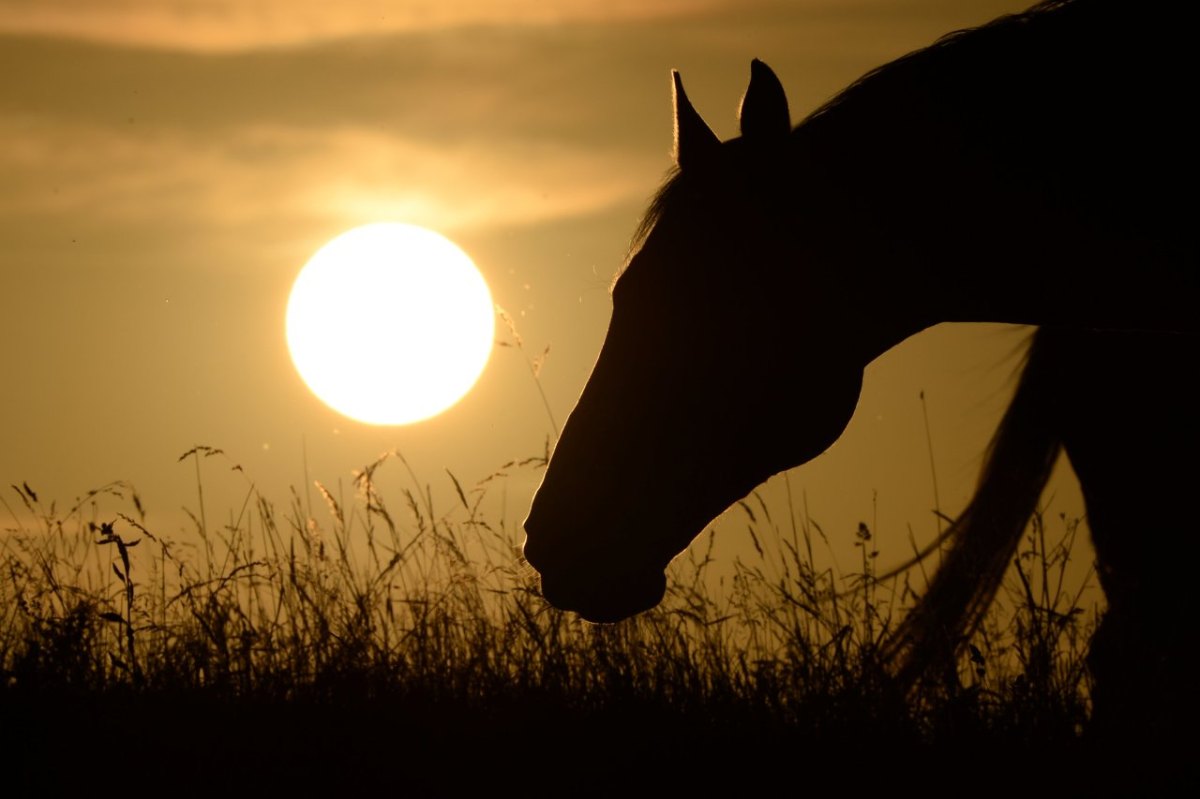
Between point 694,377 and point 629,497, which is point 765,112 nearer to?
point 694,377

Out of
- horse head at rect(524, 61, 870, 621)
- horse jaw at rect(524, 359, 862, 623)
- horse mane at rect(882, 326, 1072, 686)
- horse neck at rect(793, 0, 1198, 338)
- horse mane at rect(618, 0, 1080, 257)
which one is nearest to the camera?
horse neck at rect(793, 0, 1198, 338)

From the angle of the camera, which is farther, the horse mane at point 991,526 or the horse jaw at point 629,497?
the horse mane at point 991,526

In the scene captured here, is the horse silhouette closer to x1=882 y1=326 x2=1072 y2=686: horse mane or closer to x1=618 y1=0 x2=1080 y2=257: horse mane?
x1=618 y1=0 x2=1080 y2=257: horse mane

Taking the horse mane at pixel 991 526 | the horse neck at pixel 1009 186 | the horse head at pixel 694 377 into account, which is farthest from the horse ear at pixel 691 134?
the horse mane at pixel 991 526

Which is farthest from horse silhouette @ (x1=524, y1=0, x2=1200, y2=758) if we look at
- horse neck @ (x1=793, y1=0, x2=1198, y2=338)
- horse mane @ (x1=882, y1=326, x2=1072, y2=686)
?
horse mane @ (x1=882, y1=326, x2=1072, y2=686)

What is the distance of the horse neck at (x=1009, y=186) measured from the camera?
2.83m

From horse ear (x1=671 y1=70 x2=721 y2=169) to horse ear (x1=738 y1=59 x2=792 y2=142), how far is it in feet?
0.31

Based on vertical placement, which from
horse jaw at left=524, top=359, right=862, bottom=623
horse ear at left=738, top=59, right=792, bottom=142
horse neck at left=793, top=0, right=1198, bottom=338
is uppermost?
horse ear at left=738, top=59, right=792, bottom=142

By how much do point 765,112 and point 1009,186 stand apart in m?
0.62

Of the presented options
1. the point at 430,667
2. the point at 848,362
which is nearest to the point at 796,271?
the point at 848,362

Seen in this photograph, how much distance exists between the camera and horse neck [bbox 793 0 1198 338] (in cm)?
283

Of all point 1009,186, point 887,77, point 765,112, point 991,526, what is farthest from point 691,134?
point 991,526

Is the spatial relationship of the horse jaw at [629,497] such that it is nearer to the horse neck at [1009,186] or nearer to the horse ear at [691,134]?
the horse neck at [1009,186]

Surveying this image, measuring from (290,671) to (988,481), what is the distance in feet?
8.46
